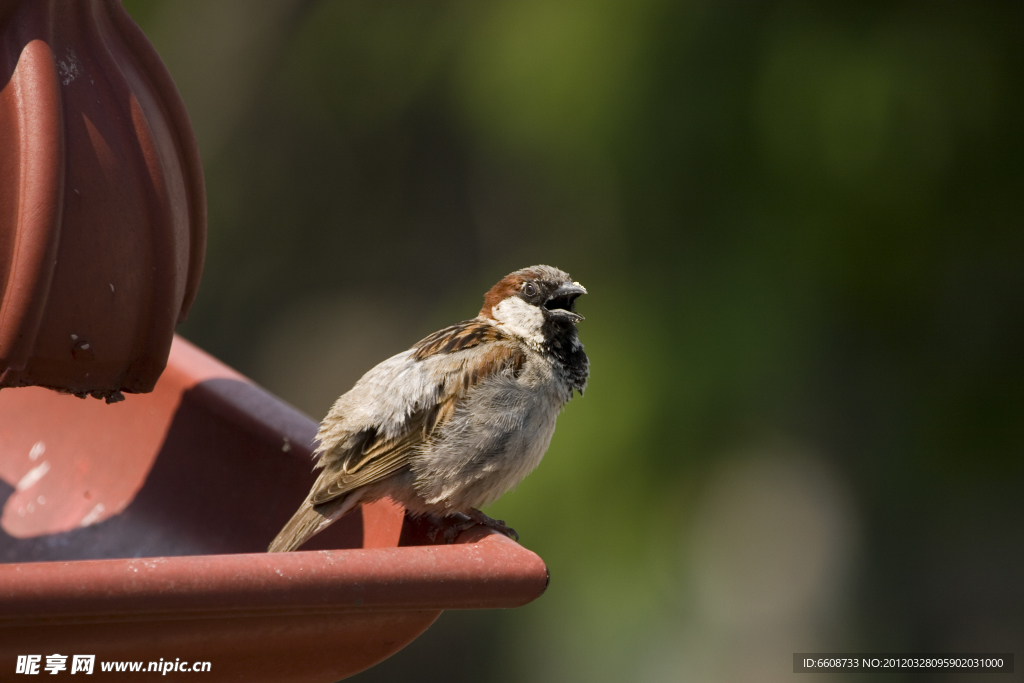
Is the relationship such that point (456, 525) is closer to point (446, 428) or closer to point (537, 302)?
point (446, 428)

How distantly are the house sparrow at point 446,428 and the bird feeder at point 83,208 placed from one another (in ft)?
1.74

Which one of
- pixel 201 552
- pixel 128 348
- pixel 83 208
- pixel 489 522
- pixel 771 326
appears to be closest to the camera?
pixel 83 208

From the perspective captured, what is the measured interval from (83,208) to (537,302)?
4.15ft

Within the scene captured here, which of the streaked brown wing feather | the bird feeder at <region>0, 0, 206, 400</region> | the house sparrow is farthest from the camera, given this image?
the streaked brown wing feather

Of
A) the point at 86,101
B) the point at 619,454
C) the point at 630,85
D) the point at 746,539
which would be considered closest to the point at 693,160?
the point at 630,85

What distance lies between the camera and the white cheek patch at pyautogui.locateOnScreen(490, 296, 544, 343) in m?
2.43

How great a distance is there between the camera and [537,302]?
2475mm

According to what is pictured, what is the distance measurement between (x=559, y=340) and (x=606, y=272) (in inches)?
88.9

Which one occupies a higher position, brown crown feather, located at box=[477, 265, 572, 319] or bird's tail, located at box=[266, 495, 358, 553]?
brown crown feather, located at box=[477, 265, 572, 319]

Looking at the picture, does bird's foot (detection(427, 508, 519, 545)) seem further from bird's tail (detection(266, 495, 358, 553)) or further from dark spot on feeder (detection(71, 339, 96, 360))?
dark spot on feeder (detection(71, 339, 96, 360))

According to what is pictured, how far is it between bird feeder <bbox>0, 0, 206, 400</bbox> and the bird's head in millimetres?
1043

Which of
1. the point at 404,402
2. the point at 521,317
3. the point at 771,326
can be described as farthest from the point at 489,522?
the point at 771,326

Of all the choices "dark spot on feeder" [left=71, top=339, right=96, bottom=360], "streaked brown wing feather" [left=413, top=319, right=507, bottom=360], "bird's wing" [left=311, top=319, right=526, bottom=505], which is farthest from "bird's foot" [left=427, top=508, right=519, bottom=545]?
"dark spot on feeder" [left=71, top=339, right=96, bottom=360]

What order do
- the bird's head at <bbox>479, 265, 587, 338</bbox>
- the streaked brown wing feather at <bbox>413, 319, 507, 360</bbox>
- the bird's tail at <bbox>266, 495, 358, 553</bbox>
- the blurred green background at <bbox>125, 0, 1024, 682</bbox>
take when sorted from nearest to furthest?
the bird's tail at <bbox>266, 495, 358, 553</bbox> < the streaked brown wing feather at <bbox>413, 319, 507, 360</bbox> < the bird's head at <bbox>479, 265, 587, 338</bbox> < the blurred green background at <bbox>125, 0, 1024, 682</bbox>
